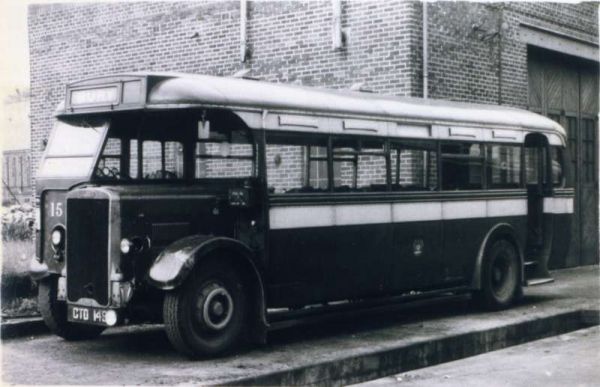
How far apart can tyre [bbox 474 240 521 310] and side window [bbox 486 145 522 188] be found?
31.0 inches

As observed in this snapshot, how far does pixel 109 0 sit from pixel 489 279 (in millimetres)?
9613

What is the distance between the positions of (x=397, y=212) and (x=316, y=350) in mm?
2270

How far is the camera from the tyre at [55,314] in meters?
9.42

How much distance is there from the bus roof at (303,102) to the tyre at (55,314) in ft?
5.84

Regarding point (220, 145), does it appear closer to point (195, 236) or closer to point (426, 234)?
point (195, 236)

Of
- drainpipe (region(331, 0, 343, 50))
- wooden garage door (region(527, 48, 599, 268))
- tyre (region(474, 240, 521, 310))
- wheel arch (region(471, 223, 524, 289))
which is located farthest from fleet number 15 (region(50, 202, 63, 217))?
wooden garage door (region(527, 48, 599, 268))

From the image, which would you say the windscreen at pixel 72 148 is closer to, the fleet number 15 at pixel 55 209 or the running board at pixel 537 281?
the fleet number 15 at pixel 55 209

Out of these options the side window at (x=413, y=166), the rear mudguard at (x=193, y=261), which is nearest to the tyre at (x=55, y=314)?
the rear mudguard at (x=193, y=261)

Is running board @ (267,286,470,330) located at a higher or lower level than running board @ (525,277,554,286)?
lower

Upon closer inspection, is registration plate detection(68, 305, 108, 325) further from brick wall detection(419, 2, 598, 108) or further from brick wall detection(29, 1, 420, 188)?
brick wall detection(419, 2, 598, 108)

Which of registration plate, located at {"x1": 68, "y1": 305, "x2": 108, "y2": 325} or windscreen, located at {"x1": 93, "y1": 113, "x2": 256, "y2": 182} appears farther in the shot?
windscreen, located at {"x1": 93, "y1": 113, "x2": 256, "y2": 182}

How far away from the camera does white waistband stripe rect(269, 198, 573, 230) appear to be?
9461 mm

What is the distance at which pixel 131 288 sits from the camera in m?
8.34

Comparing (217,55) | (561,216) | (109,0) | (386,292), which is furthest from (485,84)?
(109,0)
